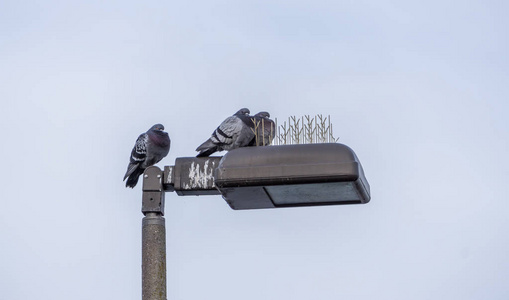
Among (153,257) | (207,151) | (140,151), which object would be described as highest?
(140,151)

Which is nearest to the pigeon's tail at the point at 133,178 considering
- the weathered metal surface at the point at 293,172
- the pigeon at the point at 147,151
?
the pigeon at the point at 147,151

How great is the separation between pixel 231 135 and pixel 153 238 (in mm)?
1029

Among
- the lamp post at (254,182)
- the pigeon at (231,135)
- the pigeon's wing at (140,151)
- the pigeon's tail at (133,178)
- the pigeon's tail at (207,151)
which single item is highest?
the pigeon's tail at (133,178)

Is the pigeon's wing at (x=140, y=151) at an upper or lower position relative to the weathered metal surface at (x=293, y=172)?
upper

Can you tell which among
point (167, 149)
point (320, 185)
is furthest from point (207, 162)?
point (167, 149)

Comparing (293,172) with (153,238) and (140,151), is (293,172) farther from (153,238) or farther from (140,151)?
(140,151)

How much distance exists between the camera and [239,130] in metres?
4.40

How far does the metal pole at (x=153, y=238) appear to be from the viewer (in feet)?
11.5

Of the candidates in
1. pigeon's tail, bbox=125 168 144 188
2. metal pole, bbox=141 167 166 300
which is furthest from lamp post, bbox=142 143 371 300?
pigeon's tail, bbox=125 168 144 188

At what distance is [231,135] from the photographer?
442 cm

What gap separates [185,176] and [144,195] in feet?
0.73

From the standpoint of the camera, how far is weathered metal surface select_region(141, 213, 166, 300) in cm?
348

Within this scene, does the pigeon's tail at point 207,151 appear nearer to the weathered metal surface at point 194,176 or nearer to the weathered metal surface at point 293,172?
the weathered metal surface at point 194,176

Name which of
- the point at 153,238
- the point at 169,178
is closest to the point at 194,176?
the point at 169,178
